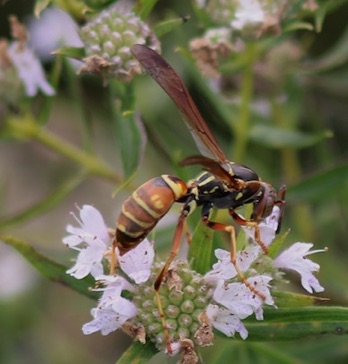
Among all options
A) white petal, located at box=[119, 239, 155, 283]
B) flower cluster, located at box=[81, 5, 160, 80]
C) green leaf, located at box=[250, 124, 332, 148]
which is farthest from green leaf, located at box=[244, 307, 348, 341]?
green leaf, located at box=[250, 124, 332, 148]

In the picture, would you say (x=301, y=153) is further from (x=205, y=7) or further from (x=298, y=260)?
(x=298, y=260)

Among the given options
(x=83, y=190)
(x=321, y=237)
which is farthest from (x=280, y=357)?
(x=83, y=190)

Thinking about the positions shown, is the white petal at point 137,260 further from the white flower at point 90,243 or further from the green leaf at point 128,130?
the green leaf at point 128,130

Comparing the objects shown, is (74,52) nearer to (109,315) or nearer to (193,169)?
(193,169)

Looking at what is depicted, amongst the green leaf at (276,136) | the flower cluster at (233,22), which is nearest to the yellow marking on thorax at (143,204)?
the flower cluster at (233,22)

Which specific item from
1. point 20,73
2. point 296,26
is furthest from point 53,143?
point 296,26

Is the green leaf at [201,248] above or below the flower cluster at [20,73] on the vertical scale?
below
